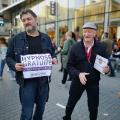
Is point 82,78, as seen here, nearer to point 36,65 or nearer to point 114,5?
point 36,65

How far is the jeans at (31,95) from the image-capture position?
3.87 metres

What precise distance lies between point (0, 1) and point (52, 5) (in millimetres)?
55560

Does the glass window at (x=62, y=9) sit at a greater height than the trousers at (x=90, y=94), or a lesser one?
greater

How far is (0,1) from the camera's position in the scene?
251ft

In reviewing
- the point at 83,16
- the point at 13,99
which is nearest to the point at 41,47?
the point at 13,99

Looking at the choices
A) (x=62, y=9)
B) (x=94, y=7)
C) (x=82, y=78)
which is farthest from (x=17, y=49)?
(x=62, y=9)

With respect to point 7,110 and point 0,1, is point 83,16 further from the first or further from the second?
point 0,1

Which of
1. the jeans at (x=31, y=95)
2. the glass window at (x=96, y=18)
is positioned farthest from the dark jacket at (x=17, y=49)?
the glass window at (x=96, y=18)

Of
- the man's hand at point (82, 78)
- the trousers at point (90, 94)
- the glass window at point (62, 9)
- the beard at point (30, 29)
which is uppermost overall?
the glass window at point (62, 9)

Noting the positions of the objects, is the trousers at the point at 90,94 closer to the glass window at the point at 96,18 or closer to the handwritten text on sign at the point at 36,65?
the handwritten text on sign at the point at 36,65

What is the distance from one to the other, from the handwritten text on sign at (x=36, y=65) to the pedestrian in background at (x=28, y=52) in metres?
0.06

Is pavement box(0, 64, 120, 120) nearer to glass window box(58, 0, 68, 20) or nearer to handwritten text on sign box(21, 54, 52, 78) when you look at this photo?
handwritten text on sign box(21, 54, 52, 78)

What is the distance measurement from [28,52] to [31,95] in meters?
0.60

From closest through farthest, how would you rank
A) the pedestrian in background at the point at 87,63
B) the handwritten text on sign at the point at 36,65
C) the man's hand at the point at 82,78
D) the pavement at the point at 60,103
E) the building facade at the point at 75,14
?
A: the handwritten text on sign at the point at 36,65, the man's hand at the point at 82,78, the pedestrian in background at the point at 87,63, the pavement at the point at 60,103, the building facade at the point at 75,14
